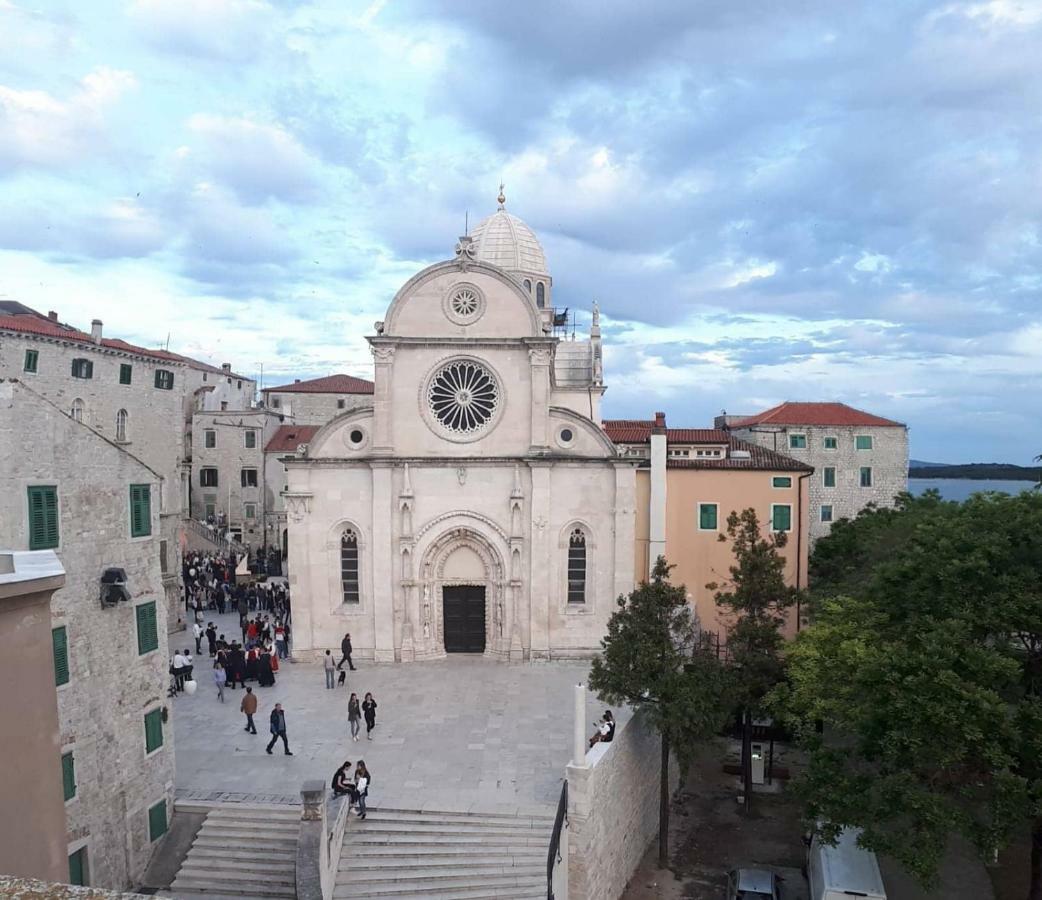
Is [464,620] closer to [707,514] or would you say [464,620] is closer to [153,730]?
[707,514]

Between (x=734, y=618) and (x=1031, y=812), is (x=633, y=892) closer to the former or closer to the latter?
(x=1031, y=812)

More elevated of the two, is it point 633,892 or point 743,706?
point 743,706

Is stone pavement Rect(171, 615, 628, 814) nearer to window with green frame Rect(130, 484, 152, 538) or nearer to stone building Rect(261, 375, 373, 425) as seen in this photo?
window with green frame Rect(130, 484, 152, 538)

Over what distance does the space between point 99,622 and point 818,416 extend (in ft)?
136

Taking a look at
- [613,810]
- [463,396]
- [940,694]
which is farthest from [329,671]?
[940,694]

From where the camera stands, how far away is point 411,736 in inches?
795

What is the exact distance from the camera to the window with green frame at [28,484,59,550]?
13000mm

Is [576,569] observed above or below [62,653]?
below

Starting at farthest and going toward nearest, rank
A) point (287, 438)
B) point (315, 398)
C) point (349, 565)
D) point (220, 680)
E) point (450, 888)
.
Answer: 1. point (315, 398)
2. point (287, 438)
3. point (349, 565)
4. point (220, 680)
5. point (450, 888)

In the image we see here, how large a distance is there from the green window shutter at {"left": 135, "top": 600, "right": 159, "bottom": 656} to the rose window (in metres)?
13.3

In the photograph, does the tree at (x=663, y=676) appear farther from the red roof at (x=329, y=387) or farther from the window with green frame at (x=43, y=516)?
the red roof at (x=329, y=387)

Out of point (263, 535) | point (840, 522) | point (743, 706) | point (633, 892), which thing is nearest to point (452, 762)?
point (633, 892)

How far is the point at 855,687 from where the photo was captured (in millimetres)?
15023

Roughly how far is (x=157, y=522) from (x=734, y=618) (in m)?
20.1
